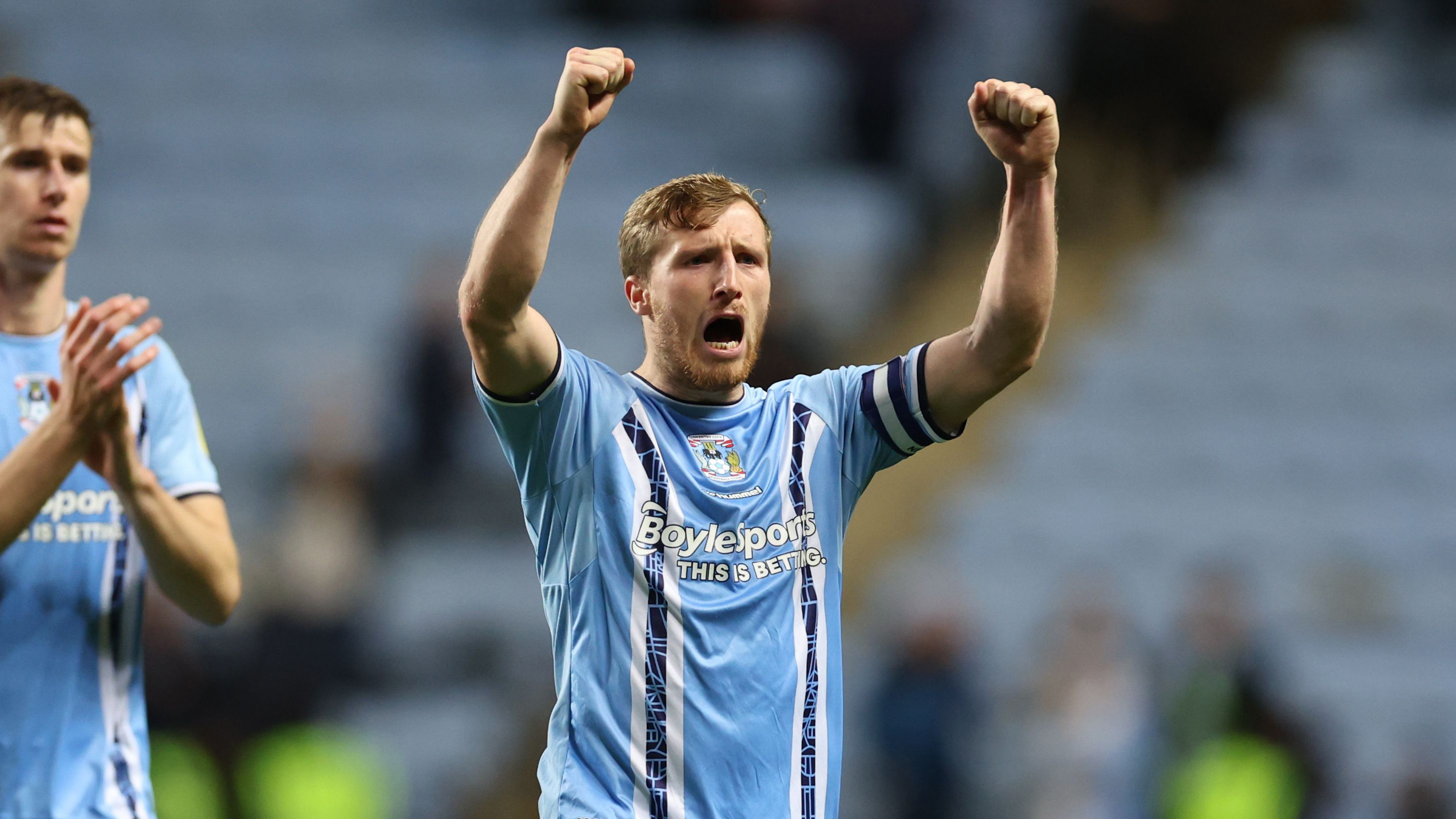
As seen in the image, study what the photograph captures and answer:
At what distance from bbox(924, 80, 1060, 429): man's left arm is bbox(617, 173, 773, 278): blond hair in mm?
547

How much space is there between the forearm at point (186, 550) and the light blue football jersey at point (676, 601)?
0.94 meters

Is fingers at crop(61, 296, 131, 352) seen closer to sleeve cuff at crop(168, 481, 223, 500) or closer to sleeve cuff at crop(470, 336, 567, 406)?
sleeve cuff at crop(168, 481, 223, 500)

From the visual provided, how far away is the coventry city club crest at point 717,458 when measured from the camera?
4.05m

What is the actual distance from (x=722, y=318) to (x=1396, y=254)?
39.1ft

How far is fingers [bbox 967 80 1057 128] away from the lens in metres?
4.01

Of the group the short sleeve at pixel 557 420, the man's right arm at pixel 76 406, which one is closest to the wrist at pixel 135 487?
the man's right arm at pixel 76 406

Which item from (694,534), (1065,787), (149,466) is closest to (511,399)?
(694,534)

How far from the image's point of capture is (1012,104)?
13.2 ft

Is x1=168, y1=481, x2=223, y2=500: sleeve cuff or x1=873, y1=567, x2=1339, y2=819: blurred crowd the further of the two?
x1=873, y1=567, x2=1339, y2=819: blurred crowd

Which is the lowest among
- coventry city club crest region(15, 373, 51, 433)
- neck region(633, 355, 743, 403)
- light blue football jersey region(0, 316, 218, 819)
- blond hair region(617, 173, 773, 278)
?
light blue football jersey region(0, 316, 218, 819)

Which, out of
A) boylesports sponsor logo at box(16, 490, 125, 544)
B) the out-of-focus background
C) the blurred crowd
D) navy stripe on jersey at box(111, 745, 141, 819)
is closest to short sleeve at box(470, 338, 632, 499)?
boylesports sponsor logo at box(16, 490, 125, 544)

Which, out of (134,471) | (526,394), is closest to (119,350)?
(134,471)

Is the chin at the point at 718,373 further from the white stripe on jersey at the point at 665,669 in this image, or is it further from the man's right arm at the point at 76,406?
the man's right arm at the point at 76,406

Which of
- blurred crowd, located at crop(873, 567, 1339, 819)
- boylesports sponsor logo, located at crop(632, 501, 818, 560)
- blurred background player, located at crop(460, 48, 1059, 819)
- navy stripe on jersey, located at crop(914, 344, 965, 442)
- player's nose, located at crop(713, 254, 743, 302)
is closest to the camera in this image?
blurred background player, located at crop(460, 48, 1059, 819)
